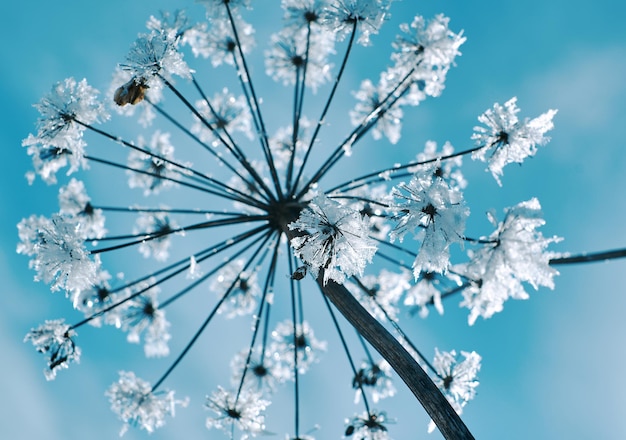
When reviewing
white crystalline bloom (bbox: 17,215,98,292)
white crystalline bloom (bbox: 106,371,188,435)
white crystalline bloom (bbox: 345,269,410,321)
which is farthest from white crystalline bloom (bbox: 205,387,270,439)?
white crystalline bloom (bbox: 17,215,98,292)

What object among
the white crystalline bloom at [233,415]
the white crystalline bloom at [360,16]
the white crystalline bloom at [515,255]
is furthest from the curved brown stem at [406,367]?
the white crystalline bloom at [233,415]

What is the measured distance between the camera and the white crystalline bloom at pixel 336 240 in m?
4.11

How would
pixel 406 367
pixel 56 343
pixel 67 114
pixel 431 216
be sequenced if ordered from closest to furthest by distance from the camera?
pixel 406 367 < pixel 431 216 < pixel 67 114 < pixel 56 343

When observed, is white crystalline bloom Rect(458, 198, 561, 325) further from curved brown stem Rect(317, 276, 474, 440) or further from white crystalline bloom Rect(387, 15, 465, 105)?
white crystalline bloom Rect(387, 15, 465, 105)

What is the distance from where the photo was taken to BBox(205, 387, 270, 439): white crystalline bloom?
28.1 feet

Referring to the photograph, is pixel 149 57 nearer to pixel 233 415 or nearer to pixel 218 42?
pixel 218 42

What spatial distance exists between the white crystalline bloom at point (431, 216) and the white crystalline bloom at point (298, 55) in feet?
21.8

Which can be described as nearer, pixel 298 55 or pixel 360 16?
pixel 360 16

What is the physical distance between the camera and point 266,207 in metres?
7.59

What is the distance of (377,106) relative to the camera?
10289 mm

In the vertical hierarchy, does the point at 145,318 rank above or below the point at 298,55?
below

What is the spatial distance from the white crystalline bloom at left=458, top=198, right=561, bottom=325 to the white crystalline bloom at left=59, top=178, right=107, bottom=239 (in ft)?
27.3

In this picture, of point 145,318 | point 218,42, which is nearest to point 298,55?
point 218,42

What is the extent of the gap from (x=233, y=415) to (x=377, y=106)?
24.0 feet
